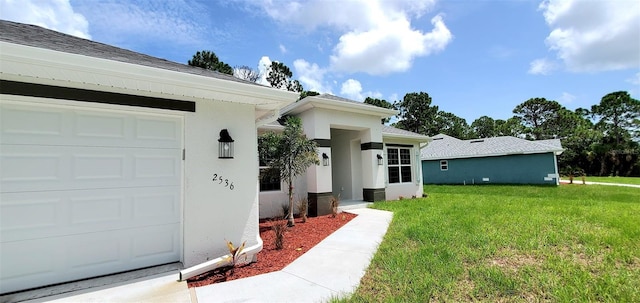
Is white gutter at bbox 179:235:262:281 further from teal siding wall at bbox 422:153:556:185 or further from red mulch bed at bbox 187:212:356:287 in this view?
teal siding wall at bbox 422:153:556:185

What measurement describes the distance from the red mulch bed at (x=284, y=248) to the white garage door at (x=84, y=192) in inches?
35.8

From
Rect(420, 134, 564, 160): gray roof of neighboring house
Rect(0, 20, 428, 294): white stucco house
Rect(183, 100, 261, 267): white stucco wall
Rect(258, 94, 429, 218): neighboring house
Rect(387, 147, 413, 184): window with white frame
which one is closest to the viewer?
Rect(0, 20, 428, 294): white stucco house

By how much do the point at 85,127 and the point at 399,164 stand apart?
12.0 meters

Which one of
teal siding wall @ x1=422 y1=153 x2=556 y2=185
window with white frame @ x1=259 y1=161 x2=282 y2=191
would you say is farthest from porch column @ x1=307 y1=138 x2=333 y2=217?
teal siding wall @ x1=422 y1=153 x2=556 y2=185

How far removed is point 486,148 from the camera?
2158cm

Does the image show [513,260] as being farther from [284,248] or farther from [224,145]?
[224,145]

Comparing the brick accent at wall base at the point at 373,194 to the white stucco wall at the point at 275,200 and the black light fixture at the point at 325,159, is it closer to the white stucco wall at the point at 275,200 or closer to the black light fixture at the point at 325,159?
the black light fixture at the point at 325,159

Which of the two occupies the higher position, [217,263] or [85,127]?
[85,127]

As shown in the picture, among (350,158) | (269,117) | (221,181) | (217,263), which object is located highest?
(269,117)

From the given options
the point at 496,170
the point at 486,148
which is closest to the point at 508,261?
the point at 496,170

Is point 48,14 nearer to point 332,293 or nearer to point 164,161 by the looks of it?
point 164,161

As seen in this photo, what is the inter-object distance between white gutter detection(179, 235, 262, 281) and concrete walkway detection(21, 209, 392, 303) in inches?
6.4

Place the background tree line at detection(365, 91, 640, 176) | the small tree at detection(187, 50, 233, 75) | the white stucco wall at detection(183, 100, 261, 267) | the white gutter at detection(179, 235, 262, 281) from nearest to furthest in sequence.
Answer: the white gutter at detection(179, 235, 262, 281), the white stucco wall at detection(183, 100, 261, 267), the small tree at detection(187, 50, 233, 75), the background tree line at detection(365, 91, 640, 176)

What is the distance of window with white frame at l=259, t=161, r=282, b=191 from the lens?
8477mm
